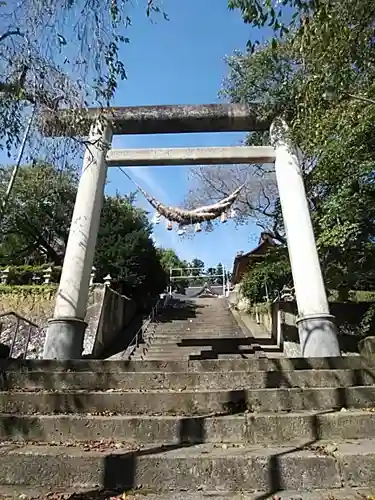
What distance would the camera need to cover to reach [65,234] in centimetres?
1631

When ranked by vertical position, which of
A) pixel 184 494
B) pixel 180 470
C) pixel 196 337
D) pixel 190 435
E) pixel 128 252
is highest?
pixel 128 252

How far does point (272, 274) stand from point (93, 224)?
7722mm

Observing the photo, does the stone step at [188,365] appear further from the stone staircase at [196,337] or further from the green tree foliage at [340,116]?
the green tree foliage at [340,116]

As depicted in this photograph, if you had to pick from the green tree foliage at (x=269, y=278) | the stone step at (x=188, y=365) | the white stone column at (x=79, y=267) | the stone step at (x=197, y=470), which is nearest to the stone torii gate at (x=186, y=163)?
the white stone column at (x=79, y=267)

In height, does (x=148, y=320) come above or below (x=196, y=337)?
above

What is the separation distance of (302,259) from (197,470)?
443cm

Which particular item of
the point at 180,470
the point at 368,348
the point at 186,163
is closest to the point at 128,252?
the point at 186,163

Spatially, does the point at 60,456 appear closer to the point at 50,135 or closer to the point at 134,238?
the point at 50,135

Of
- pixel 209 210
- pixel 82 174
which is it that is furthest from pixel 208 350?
pixel 82 174

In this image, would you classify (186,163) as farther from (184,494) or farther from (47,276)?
(47,276)

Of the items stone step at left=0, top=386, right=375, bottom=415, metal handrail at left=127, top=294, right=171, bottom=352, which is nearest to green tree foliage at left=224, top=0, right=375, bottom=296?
stone step at left=0, top=386, right=375, bottom=415

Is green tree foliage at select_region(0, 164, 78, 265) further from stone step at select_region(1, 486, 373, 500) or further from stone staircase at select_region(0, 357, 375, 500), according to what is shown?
stone step at select_region(1, 486, 373, 500)

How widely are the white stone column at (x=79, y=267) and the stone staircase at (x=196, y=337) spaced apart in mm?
2309

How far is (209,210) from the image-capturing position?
8.09m
